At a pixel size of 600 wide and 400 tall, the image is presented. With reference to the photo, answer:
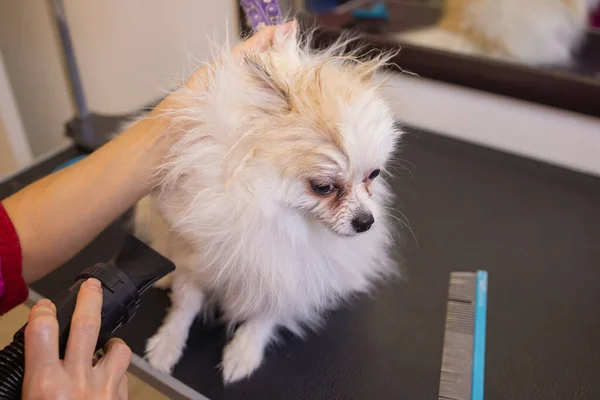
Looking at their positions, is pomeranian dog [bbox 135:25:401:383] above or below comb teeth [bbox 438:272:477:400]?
above

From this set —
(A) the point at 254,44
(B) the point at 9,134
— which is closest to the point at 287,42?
(A) the point at 254,44

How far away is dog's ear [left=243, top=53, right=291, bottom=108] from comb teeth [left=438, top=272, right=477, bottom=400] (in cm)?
44

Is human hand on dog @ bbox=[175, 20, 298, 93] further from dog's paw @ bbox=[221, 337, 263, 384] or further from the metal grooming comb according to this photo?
the metal grooming comb

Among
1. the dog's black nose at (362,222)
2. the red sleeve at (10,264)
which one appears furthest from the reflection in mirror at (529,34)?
the red sleeve at (10,264)

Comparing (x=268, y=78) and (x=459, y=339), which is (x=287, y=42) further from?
(x=459, y=339)

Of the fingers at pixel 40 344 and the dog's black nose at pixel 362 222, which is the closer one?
the fingers at pixel 40 344

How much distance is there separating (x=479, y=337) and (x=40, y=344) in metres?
0.61

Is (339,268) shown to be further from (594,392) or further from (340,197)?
(594,392)

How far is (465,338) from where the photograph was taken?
791 millimetres

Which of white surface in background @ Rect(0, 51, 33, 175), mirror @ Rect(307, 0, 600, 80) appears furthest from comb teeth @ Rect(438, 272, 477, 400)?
white surface in background @ Rect(0, 51, 33, 175)

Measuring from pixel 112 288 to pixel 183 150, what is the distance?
18 cm

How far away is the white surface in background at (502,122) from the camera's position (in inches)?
45.7

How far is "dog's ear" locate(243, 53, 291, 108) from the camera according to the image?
1.88 feet

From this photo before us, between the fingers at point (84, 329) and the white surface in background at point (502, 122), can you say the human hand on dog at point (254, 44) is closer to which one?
the fingers at point (84, 329)
